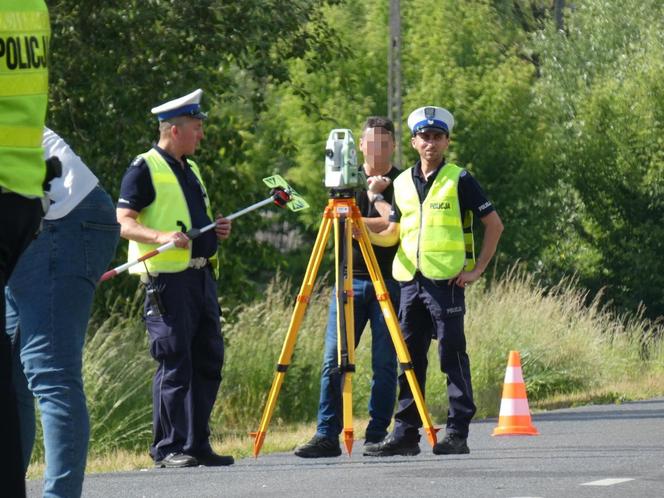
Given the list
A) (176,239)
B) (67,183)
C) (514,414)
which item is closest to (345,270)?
(176,239)

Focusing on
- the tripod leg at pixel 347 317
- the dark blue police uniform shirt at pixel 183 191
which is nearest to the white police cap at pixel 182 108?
the dark blue police uniform shirt at pixel 183 191

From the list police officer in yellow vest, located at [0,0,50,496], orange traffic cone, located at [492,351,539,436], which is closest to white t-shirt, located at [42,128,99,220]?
police officer in yellow vest, located at [0,0,50,496]

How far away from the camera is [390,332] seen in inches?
372

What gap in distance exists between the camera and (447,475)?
27.8ft

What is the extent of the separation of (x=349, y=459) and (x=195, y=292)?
1271mm

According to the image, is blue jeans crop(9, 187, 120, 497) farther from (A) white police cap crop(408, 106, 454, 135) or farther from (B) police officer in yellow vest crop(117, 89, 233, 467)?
(A) white police cap crop(408, 106, 454, 135)

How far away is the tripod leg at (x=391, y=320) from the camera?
938 cm

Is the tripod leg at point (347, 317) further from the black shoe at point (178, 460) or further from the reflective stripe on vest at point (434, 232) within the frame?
the black shoe at point (178, 460)

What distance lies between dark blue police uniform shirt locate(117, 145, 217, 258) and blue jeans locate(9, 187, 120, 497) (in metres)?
2.98

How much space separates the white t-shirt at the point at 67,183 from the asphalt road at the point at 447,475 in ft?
7.16

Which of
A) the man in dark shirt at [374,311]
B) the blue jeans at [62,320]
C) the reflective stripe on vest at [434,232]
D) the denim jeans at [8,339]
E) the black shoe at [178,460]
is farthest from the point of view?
the man in dark shirt at [374,311]

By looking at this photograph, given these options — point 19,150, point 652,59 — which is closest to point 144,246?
point 19,150

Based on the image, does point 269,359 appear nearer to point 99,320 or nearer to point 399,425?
point 99,320

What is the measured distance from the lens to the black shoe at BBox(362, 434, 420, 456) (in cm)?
966
